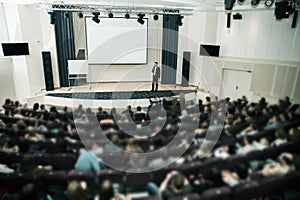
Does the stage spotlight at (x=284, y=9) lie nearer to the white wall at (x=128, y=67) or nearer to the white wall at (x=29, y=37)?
the white wall at (x=128, y=67)

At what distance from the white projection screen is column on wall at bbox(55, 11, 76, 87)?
0.78 m

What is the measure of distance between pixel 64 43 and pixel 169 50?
4956mm

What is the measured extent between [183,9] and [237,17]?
205cm

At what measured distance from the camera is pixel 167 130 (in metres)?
4.23

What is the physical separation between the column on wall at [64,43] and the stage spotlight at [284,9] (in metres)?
8.12

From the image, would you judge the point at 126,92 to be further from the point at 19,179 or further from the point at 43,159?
the point at 19,179

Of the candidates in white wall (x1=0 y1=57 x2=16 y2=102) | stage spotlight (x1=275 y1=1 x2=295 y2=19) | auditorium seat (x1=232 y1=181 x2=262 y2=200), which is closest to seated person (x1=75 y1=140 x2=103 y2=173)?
auditorium seat (x1=232 y1=181 x2=262 y2=200)

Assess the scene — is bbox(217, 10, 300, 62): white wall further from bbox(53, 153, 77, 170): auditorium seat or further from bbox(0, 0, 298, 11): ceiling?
bbox(53, 153, 77, 170): auditorium seat

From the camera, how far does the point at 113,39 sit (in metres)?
10.2

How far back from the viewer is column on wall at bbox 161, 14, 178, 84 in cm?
1088

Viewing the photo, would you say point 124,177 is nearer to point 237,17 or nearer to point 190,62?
point 237,17

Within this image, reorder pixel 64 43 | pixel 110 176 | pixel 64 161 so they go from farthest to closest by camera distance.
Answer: pixel 64 43 → pixel 64 161 → pixel 110 176

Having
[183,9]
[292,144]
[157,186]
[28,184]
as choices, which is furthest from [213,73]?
[28,184]

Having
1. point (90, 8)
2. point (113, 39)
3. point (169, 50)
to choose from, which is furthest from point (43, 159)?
point (169, 50)
